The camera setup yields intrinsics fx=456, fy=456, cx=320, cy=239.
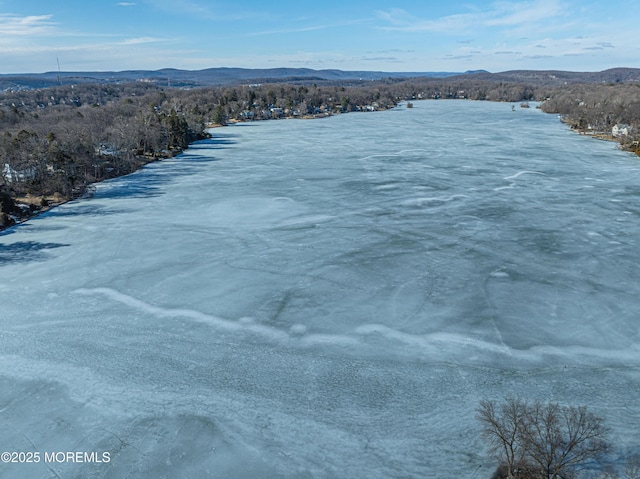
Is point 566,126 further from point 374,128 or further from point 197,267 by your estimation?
point 197,267

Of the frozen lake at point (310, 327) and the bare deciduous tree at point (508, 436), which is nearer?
the bare deciduous tree at point (508, 436)

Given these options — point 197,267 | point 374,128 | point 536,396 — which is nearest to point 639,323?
point 536,396

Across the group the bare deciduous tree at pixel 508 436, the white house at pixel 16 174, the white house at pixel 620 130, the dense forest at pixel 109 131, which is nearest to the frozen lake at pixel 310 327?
the bare deciduous tree at pixel 508 436

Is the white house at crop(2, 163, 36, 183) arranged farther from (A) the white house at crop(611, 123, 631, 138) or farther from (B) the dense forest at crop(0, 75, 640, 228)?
(A) the white house at crop(611, 123, 631, 138)

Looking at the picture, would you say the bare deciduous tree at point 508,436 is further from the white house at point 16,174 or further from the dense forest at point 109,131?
the white house at point 16,174

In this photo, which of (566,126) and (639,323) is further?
(566,126)

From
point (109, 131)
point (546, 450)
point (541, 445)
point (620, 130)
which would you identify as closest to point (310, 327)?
point (541, 445)

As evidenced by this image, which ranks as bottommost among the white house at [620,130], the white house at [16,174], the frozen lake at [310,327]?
the frozen lake at [310,327]

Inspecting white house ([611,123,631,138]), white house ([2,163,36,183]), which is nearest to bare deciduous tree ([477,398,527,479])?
white house ([2,163,36,183])
